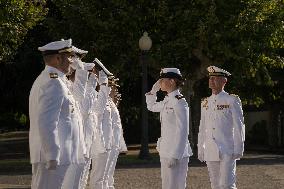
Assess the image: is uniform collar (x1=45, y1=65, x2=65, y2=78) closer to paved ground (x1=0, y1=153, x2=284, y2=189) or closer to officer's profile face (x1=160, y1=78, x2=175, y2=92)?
officer's profile face (x1=160, y1=78, x2=175, y2=92)

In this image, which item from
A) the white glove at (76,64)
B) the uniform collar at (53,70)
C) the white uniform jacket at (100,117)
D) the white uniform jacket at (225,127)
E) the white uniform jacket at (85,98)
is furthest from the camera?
the white uniform jacket at (100,117)

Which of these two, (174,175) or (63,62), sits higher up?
(63,62)

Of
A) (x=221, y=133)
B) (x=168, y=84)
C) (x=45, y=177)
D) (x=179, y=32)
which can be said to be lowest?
(x=45, y=177)

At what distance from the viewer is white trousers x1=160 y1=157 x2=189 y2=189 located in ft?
32.2

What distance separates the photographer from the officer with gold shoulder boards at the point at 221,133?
10.3 meters

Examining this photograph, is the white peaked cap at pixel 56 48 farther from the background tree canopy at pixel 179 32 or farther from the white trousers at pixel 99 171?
the background tree canopy at pixel 179 32

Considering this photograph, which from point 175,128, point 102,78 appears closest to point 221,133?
point 175,128

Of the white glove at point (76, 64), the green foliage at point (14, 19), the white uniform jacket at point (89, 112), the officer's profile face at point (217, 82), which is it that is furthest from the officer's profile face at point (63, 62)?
the green foliage at point (14, 19)

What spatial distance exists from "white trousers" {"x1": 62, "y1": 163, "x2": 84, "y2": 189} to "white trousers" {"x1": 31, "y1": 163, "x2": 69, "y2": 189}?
2.37ft

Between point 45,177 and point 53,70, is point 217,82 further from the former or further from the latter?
point 45,177

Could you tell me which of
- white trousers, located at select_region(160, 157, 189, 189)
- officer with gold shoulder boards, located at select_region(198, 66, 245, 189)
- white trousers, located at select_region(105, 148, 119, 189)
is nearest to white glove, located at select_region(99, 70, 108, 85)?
white trousers, located at select_region(105, 148, 119, 189)

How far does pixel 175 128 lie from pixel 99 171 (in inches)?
85.1

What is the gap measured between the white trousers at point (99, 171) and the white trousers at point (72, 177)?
3171 mm

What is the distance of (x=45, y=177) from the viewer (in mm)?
7129
